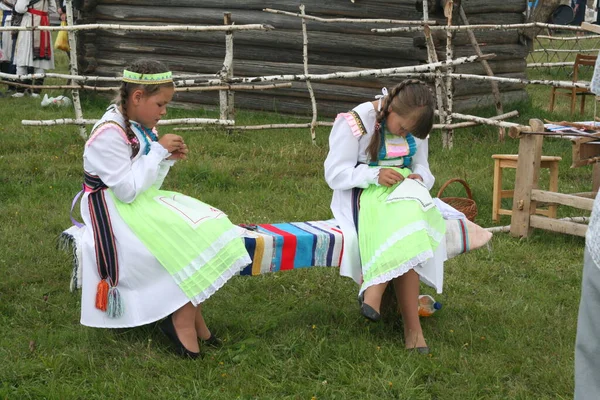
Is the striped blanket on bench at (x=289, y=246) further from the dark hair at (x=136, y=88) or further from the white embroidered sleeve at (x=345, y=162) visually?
the dark hair at (x=136, y=88)

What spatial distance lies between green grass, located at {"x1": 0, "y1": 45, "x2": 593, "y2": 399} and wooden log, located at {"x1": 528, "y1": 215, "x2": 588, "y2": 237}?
0.11 m

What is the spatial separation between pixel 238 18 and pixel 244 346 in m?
7.79

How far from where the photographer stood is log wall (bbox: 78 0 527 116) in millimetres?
10383

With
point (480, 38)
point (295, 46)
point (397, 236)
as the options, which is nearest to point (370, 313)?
point (397, 236)

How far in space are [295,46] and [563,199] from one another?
5601mm

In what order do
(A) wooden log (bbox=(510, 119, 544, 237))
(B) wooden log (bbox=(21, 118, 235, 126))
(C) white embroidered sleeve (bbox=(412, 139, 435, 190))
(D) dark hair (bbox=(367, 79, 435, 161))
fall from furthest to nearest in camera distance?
(B) wooden log (bbox=(21, 118, 235, 126)) < (A) wooden log (bbox=(510, 119, 544, 237)) < (C) white embroidered sleeve (bbox=(412, 139, 435, 190)) < (D) dark hair (bbox=(367, 79, 435, 161))

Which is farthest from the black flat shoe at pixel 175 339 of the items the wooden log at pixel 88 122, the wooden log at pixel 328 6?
the wooden log at pixel 328 6

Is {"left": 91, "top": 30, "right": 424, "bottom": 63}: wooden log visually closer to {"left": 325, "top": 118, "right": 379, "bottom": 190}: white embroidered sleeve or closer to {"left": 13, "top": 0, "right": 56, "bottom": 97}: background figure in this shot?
{"left": 13, "top": 0, "right": 56, "bottom": 97}: background figure

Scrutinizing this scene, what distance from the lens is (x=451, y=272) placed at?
215 inches

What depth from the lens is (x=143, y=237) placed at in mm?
3934

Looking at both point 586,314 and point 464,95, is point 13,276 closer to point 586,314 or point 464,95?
point 586,314

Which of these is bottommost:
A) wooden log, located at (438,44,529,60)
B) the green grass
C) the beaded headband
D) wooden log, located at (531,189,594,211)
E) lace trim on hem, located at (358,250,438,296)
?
the green grass

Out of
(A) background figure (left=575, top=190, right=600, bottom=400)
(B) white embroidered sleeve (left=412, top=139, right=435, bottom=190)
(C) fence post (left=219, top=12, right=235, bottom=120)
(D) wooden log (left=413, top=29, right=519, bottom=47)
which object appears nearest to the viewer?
(A) background figure (left=575, top=190, right=600, bottom=400)

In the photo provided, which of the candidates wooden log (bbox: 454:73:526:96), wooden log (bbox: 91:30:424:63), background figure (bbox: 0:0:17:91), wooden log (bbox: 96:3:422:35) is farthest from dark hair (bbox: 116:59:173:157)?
background figure (bbox: 0:0:17:91)
